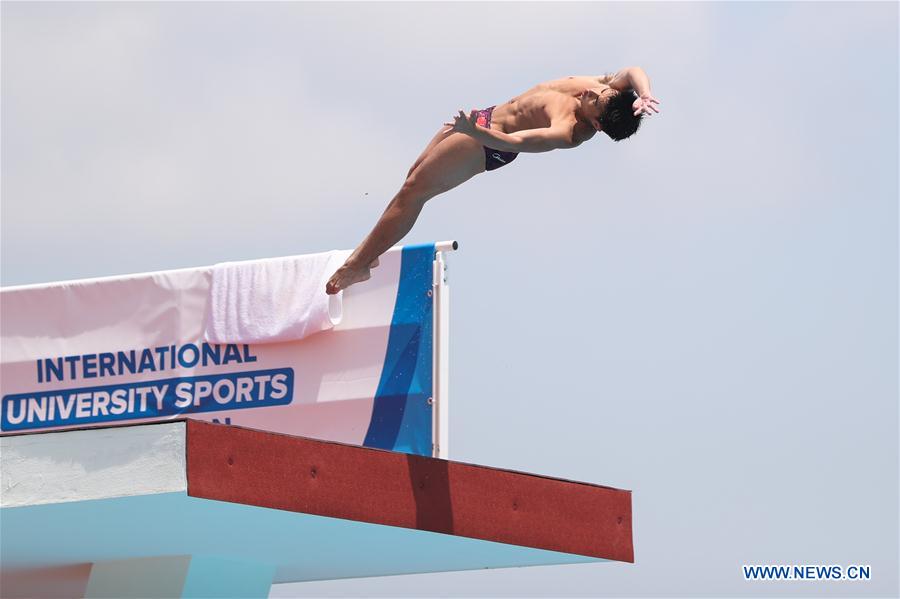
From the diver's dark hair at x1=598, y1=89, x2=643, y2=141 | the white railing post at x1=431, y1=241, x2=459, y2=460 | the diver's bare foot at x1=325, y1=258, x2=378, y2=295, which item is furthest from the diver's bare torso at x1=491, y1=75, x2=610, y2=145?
the white railing post at x1=431, y1=241, x2=459, y2=460

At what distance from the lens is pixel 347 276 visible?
9.91 m

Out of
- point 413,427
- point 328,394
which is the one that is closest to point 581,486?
point 413,427

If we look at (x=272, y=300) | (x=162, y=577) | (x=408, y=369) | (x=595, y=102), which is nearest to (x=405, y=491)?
(x=408, y=369)

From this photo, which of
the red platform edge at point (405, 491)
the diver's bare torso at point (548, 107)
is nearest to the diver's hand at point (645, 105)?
the diver's bare torso at point (548, 107)

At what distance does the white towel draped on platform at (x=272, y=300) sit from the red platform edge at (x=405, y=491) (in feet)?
8.04

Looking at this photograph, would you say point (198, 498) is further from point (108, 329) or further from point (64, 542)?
point (108, 329)

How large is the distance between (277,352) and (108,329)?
6.46 feet

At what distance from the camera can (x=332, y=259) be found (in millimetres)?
12828

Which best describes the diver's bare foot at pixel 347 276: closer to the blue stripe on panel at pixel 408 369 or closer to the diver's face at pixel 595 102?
the diver's face at pixel 595 102

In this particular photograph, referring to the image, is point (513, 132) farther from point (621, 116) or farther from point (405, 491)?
point (405, 491)

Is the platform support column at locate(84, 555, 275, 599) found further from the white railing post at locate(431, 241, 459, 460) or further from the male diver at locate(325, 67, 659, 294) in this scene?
the male diver at locate(325, 67, 659, 294)

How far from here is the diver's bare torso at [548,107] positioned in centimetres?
860

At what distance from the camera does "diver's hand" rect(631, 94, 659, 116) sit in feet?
26.2

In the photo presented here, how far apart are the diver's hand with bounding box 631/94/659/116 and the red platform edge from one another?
3.29 metres
